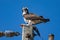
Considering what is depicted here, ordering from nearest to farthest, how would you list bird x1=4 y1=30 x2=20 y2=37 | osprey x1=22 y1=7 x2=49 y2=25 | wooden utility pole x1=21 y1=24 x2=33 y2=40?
wooden utility pole x1=21 y1=24 x2=33 y2=40 < bird x1=4 y1=30 x2=20 y2=37 < osprey x1=22 y1=7 x2=49 y2=25

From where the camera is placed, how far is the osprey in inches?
306

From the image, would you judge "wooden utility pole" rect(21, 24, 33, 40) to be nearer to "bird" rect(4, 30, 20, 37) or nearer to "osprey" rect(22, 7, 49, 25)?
"bird" rect(4, 30, 20, 37)

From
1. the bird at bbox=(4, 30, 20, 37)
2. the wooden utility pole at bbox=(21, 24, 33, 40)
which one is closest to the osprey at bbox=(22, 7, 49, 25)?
the wooden utility pole at bbox=(21, 24, 33, 40)

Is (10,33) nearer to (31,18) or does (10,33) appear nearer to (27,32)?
(27,32)

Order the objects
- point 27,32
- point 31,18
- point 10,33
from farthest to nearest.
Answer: point 31,18
point 10,33
point 27,32

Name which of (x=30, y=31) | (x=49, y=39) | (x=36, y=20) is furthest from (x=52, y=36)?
(x=36, y=20)

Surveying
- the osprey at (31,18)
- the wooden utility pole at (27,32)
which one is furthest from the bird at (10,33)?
the osprey at (31,18)

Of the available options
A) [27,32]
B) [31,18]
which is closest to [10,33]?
[27,32]

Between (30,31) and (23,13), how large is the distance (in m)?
2.14

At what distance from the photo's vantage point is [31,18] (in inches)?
330

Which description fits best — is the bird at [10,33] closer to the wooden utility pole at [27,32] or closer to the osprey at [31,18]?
the wooden utility pole at [27,32]

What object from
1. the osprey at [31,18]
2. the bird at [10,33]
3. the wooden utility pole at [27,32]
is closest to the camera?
the wooden utility pole at [27,32]

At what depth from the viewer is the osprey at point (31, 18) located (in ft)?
25.5

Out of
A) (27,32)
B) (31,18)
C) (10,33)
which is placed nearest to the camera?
(27,32)
